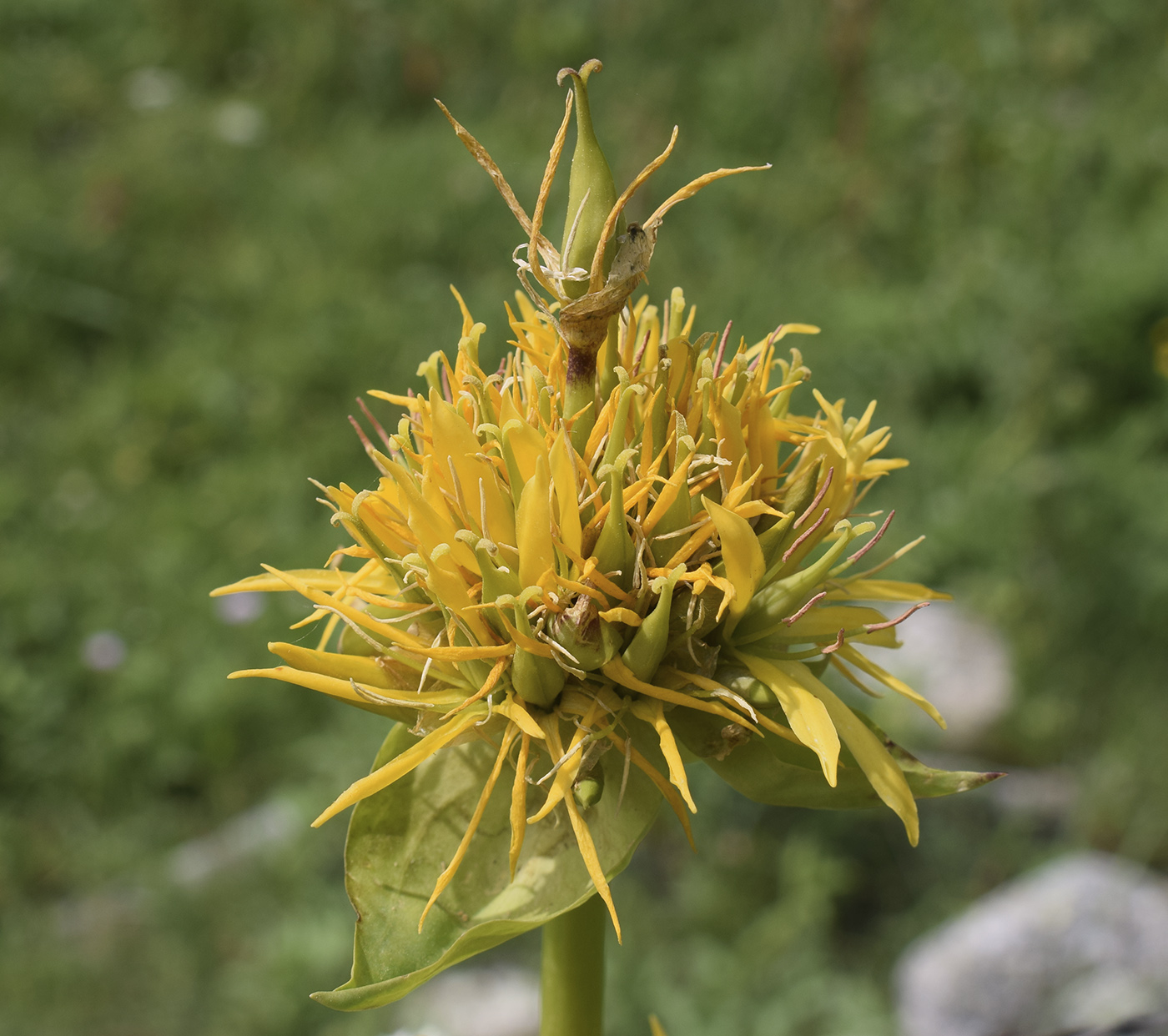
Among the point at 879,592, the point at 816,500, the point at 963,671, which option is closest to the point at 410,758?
the point at 816,500

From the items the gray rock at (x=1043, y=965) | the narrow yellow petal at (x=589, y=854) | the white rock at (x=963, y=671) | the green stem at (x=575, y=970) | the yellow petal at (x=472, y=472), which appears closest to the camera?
the narrow yellow petal at (x=589, y=854)

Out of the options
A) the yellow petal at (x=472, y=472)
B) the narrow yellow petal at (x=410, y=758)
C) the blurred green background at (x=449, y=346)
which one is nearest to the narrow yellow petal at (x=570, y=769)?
the narrow yellow petal at (x=410, y=758)

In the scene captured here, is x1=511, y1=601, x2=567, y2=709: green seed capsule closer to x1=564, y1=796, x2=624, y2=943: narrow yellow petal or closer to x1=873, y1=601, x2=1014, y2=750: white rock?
x1=564, y1=796, x2=624, y2=943: narrow yellow petal

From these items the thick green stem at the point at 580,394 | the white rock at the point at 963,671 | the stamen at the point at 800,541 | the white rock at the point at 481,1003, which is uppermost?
the thick green stem at the point at 580,394

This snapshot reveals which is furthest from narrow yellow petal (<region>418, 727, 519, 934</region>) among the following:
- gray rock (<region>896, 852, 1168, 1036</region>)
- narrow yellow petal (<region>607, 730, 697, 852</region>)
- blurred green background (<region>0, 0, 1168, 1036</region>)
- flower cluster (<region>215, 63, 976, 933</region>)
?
gray rock (<region>896, 852, 1168, 1036</region>)

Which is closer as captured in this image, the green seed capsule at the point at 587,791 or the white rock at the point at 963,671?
the green seed capsule at the point at 587,791

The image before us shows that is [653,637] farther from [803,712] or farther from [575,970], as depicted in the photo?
[575,970]

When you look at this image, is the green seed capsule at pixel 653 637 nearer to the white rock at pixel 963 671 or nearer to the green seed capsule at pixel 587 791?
the green seed capsule at pixel 587 791
